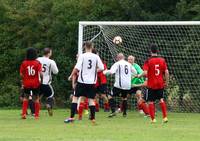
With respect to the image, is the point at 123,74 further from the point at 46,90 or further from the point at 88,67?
the point at 88,67

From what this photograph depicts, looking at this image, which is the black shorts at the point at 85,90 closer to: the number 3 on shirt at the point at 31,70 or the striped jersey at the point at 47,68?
the number 3 on shirt at the point at 31,70

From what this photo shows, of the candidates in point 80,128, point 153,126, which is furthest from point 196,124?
point 80,128

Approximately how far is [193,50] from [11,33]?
10.4m

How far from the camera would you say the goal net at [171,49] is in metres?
25.7

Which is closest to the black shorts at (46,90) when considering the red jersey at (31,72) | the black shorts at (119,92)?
the red jersey at (31,72)

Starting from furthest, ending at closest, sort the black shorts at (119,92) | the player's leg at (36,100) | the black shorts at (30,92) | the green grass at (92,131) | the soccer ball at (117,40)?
the soccer ball at (117,40) < the black shorts at (119,92) < the player's leg at (36,100) < the black shorts at (30,92) < the green grass at (92,131)

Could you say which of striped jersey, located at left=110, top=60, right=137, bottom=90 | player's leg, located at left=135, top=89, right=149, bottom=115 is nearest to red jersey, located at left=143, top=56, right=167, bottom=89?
striped jersey, located at left=110, top=60, right=137, bottom=90

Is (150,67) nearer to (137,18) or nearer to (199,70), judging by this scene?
(199,70)

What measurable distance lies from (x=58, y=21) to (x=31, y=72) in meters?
13.0

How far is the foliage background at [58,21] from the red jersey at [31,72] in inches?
455

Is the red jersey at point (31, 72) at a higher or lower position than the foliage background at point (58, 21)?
lower

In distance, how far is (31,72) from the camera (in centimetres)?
1895

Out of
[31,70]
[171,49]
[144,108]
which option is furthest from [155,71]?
[171,49]

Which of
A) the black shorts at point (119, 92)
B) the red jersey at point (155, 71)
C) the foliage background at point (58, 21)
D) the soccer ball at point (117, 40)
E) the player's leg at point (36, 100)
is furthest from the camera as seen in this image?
the foliage background at point (58, 21)
